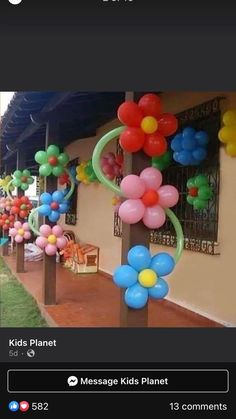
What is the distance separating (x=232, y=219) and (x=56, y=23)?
91.6 inches

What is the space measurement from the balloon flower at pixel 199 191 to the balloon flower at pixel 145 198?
1192 mm

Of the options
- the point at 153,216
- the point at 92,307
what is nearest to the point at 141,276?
the point at 153,216

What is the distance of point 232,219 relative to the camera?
9.71 ft

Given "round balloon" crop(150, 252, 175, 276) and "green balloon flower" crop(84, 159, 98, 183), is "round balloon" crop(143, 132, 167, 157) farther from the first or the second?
"green balloon flower" crop(84, 159, 98, 183)

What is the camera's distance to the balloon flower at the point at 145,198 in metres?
1.92

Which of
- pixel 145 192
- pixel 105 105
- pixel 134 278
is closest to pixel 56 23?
pixel 145 192

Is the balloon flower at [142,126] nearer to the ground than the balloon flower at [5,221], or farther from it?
farther from it

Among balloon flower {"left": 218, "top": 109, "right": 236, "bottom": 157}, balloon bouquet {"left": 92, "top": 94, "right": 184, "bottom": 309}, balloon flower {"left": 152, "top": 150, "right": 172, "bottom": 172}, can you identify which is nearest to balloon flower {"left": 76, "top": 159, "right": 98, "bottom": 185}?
balloon flower {"left": 152, "top": 150, "right": 172, "bottom": 172}

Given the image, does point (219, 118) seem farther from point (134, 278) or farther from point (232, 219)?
point (134, 278)

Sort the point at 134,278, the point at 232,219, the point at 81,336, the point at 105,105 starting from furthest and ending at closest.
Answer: the point at 105,105 < the point at 232,219 < the point at 134,278 < the point at 81,336

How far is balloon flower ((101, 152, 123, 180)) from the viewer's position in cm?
459
